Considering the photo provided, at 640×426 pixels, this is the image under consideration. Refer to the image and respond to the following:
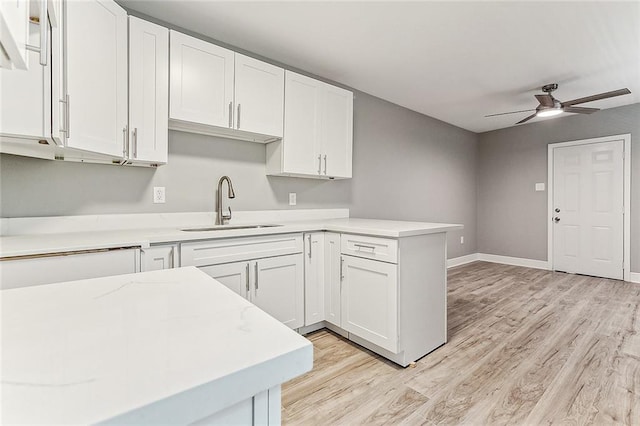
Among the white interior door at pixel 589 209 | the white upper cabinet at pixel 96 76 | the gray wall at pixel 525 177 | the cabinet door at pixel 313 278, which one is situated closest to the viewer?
the white upper cabinet at pixel 96 76

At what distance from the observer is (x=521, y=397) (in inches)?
70.1

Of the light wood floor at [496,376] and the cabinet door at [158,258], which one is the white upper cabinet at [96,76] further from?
the light wood floor at [496,376]

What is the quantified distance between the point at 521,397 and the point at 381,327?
2.83ft

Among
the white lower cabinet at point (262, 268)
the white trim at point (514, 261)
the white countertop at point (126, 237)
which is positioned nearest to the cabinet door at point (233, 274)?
the white lower cabinet at point (262, 268)

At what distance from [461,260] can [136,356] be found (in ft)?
18.5

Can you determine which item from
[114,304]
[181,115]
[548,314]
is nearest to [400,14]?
[181,115]

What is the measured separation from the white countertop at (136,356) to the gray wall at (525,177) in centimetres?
568

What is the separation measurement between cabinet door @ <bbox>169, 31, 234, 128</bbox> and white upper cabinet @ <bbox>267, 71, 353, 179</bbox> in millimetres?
542

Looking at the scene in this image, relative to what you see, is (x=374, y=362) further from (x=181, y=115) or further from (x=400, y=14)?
(x=400, y=14)

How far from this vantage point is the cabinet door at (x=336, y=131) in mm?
2959

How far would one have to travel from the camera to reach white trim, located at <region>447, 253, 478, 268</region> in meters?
5.12

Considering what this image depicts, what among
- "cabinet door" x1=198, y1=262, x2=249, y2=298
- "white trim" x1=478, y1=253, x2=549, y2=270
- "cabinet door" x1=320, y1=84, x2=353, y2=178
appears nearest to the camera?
"cabinet door" x1=198, y1=262, x2=249, y2=298

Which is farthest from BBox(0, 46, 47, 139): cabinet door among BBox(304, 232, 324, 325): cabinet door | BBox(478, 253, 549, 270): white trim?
BBox(478, 253, 549, 270): white trim

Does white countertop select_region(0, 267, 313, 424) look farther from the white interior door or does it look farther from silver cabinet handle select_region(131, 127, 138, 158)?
the white interior door
